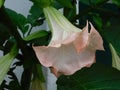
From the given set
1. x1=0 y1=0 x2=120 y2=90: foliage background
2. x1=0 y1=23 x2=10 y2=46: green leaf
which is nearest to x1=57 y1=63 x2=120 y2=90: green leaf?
x1=0 y1=0 x2=120 y2=90: foliage background

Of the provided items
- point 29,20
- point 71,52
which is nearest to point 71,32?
point 71,52

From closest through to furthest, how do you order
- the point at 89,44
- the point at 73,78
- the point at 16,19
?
1. the point at 89,44
2. the point at 73,78
3. the point at 16,19

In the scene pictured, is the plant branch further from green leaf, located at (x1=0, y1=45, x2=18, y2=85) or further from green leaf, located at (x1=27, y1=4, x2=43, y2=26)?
green leaf, located at (x1=27, y1=4, x2=43, y2=26)

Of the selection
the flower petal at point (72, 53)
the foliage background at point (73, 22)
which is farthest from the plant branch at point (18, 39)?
the flower petal at point (72, 53)

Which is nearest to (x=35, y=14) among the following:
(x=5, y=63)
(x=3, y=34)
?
(x=3, y=34)

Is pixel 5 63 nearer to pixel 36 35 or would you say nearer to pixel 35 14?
pixel 36 35

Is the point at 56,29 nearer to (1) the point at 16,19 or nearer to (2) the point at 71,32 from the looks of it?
(2) the point at 71,32
